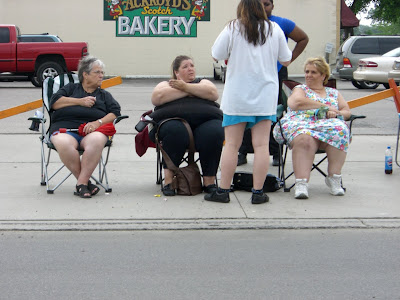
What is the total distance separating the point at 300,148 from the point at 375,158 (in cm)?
240

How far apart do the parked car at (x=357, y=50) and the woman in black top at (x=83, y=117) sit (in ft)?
54.0

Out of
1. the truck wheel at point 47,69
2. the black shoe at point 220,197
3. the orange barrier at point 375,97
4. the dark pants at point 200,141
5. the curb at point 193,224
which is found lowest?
the curb at point 193,224

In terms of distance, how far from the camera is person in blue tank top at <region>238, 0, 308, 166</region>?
25.0 ft

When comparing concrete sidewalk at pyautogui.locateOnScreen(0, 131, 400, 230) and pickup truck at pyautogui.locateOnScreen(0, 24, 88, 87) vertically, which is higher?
pickup truck at pyautogui.locateOnScreen(0, 24, 88, 87)

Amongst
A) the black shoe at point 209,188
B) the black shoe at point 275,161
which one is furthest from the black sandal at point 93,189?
the black shoe at point 275,161

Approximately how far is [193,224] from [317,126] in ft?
5.74

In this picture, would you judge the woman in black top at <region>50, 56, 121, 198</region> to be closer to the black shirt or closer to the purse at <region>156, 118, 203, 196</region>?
the black shirt

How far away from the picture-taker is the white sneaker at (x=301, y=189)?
21.5ft

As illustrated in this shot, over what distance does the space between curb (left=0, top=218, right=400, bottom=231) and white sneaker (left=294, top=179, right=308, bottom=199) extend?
2.20 ft

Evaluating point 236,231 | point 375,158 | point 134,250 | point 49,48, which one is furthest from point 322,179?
point 49,48

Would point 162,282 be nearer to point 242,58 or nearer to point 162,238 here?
point 162,238

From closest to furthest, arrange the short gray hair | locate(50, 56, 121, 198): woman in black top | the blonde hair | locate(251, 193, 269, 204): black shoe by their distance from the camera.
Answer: locate(251, 193, 269, 204): black shoe, locate(50, 56, 121, 198): woman in black top, the blonde hair, the short gray hair

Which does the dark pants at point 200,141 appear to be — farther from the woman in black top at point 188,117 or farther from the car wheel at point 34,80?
the car wheel at point 34,80

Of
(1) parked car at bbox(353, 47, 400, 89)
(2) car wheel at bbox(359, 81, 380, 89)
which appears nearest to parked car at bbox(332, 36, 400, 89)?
(2) car wheel at bbox(359, 81, 380, 89)
